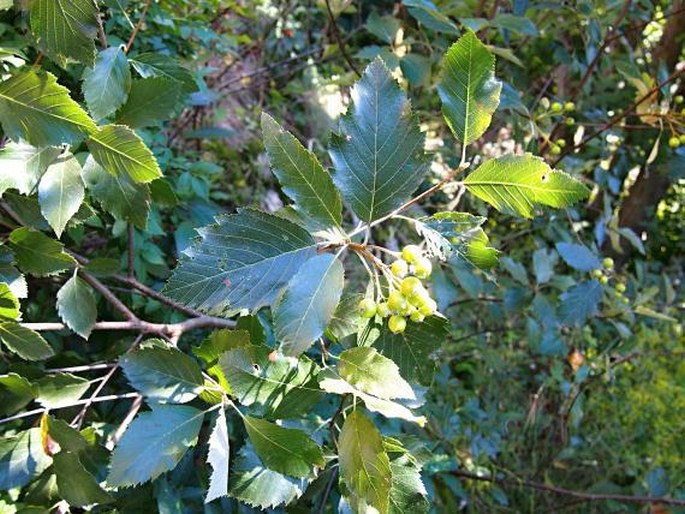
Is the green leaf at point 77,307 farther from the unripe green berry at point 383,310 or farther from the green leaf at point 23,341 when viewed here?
the unripe green berry at point 383,310

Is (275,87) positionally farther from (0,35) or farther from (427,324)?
(427,324)

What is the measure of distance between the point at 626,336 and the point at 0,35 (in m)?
1.66

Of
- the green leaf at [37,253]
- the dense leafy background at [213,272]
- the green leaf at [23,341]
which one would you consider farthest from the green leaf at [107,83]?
the green leaf at [23,341]

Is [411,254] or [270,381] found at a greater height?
[411,254]

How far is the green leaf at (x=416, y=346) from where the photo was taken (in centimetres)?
67

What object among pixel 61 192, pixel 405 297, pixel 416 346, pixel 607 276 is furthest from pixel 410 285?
pixel 607 276

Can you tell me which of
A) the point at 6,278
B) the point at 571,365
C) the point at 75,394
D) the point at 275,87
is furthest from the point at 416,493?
the point at 275,87

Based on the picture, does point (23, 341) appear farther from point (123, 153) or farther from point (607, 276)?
point (607, 276)

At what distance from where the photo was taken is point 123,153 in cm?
72

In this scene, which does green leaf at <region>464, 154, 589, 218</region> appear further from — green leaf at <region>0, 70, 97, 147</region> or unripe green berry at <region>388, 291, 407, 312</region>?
green leaf at <region>0, 70, 97, 147</region>

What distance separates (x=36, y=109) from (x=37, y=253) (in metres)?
0.23

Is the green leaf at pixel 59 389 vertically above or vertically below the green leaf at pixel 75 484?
above

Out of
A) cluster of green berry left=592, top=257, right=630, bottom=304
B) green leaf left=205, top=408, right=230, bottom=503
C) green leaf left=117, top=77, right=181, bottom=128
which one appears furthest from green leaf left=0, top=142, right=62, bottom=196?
cluster of green berry left=592, top=257, right=630, bottom=304

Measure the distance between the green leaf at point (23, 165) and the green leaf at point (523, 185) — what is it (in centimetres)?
53
